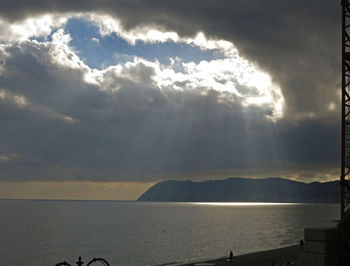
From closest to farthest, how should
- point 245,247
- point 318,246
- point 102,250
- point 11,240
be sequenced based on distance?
point 318,246 < point 102,250 < point 245,247 < point 11,240

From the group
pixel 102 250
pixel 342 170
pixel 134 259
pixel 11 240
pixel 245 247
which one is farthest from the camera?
→ pixel 11 240

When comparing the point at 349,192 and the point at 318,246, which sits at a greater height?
the point at 349,192

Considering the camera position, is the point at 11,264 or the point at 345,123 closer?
the point at 345,123

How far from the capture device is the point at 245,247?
93125mm

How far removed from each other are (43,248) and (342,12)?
237 ft

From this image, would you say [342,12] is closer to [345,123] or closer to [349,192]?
[345,123]

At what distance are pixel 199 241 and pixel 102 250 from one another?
92.7 ft

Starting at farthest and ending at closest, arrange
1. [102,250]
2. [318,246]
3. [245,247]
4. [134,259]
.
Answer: [245,247], [102,250], [134,259], [318,246]

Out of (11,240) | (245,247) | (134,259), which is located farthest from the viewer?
(11,240)

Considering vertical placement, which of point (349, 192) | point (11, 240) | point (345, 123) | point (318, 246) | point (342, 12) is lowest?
point (11, 240)

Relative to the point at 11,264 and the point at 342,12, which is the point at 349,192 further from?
the point at 11,264

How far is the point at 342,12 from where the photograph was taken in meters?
52.8

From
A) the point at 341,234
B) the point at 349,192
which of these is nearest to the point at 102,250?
the point at 349,192

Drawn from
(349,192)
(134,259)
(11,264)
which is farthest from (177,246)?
(349,192)
